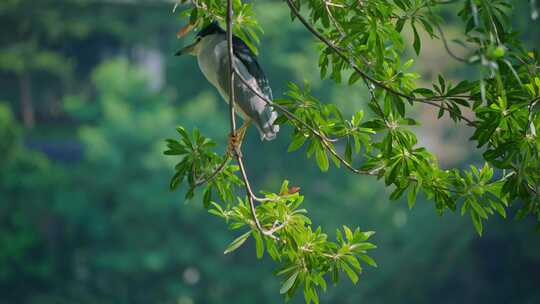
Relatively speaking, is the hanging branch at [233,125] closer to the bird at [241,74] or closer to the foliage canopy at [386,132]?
the foliage canopy at [386,132]

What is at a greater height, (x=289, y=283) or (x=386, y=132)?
(x=386, y=132)

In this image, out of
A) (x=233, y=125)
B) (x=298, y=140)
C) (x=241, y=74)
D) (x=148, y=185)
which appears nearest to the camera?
(x=233, y=125)

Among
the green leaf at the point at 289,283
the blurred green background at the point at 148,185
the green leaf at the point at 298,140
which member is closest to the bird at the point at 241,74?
the green leaf at the point at 298,140

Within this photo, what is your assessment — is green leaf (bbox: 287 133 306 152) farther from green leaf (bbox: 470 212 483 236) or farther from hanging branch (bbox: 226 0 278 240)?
green leaf (bbox: 470 212 483 236)

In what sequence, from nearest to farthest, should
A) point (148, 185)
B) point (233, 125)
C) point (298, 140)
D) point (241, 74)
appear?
point (233, 125)
point (298, 140)
point (241, 74)
point (148, 185)

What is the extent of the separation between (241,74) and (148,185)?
22.5 ft

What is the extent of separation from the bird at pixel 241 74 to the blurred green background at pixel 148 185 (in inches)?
227

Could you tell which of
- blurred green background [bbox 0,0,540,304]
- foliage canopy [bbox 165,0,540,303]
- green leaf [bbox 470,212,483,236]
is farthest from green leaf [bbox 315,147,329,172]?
blurred green background [bbox 0,0,540,304]

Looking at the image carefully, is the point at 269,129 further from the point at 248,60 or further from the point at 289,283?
the point at 289,283

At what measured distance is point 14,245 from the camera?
802 cm

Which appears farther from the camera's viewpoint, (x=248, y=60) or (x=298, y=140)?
(x=248, y=60)

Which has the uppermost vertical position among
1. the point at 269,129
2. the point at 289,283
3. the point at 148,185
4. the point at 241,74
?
the point at 241,74

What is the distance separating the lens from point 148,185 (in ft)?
26.6

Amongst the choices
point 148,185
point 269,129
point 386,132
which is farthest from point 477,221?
point 148,185
